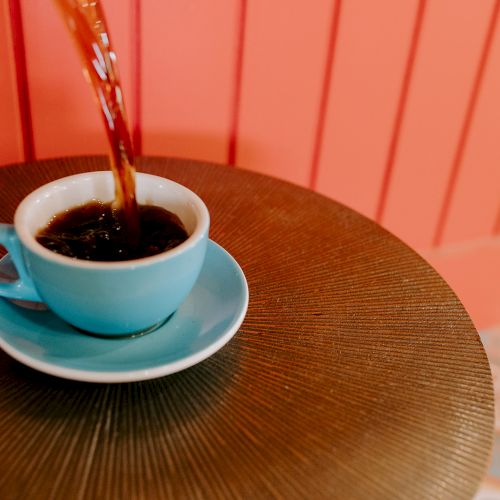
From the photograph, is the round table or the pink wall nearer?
the round table

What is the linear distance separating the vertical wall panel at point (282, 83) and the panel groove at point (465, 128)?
0.32m

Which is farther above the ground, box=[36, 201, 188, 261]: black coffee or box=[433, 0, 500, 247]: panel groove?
box=[36, 201, 188, 261]: black coffee

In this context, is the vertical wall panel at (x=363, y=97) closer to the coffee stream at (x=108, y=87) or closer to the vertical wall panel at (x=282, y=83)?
the vertical wall panel at (x=282, y=83)

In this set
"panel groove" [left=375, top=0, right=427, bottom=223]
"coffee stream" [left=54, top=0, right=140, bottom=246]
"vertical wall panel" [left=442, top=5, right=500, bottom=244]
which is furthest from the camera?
"vertical wall panel" [left=442, top=5, right=500, bottom=244]

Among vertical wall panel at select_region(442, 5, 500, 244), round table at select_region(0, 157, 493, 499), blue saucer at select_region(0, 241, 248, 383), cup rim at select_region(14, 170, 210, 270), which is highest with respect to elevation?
cup rim at select_region(14, 170, 210, 270)

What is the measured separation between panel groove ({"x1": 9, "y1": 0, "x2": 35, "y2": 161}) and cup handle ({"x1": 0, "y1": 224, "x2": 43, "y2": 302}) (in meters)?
0.45

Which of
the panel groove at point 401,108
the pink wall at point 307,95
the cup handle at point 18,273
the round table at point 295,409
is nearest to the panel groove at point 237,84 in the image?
the pink wall at point 307,95

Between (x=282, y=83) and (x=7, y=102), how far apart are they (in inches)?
16.5

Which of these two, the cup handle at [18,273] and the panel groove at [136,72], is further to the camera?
the panel groove at [136,72]

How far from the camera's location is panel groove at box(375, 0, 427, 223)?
→ 1.10 m

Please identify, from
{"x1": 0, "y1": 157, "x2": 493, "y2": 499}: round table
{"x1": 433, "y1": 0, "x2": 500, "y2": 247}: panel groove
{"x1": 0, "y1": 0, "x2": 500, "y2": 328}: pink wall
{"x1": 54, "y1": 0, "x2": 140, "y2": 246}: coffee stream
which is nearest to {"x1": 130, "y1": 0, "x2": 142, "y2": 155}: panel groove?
{"x1": 0, "y1": 0, "x2": 500, "y2": 328}: pink wall

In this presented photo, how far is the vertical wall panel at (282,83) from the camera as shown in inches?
39.5

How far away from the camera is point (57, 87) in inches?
36.4

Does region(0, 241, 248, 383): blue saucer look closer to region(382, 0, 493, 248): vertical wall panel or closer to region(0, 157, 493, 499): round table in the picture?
region(0, 157, 493, 499): round table
